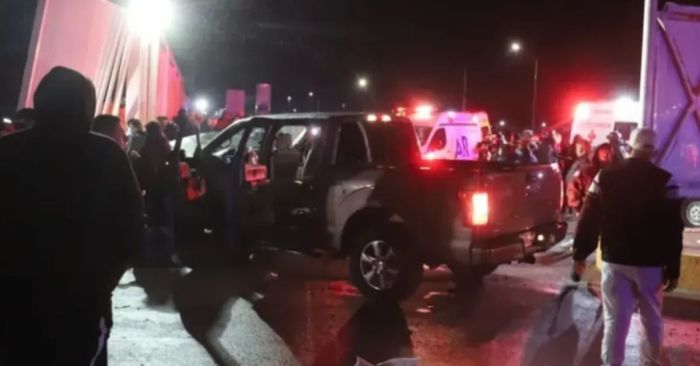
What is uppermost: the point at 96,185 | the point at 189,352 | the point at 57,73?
the point at 57,73

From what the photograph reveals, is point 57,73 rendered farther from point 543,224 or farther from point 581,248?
point 543,224

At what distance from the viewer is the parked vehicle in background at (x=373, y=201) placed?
25.9 ft

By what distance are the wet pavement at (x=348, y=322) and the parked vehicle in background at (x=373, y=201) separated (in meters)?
0.45

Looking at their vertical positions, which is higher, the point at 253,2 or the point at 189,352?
the point at 253,2

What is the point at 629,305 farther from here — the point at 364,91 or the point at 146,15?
the point at 364,91

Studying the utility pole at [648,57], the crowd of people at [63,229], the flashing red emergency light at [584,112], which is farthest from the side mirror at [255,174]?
the flashing red emergency light at [584,112]

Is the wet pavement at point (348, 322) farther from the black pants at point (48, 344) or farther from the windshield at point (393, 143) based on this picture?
the black pants at point (48, 344)

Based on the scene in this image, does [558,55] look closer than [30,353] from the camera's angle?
No

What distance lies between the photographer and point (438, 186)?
7922 mm

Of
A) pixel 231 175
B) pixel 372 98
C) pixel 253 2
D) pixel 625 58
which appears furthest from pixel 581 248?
pixel 372 98

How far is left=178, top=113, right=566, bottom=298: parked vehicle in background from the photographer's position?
7.89 meters

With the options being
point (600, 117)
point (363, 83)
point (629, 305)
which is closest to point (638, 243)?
point (629, 305)

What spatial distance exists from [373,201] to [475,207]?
1156mm

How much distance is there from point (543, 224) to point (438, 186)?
1506mm
